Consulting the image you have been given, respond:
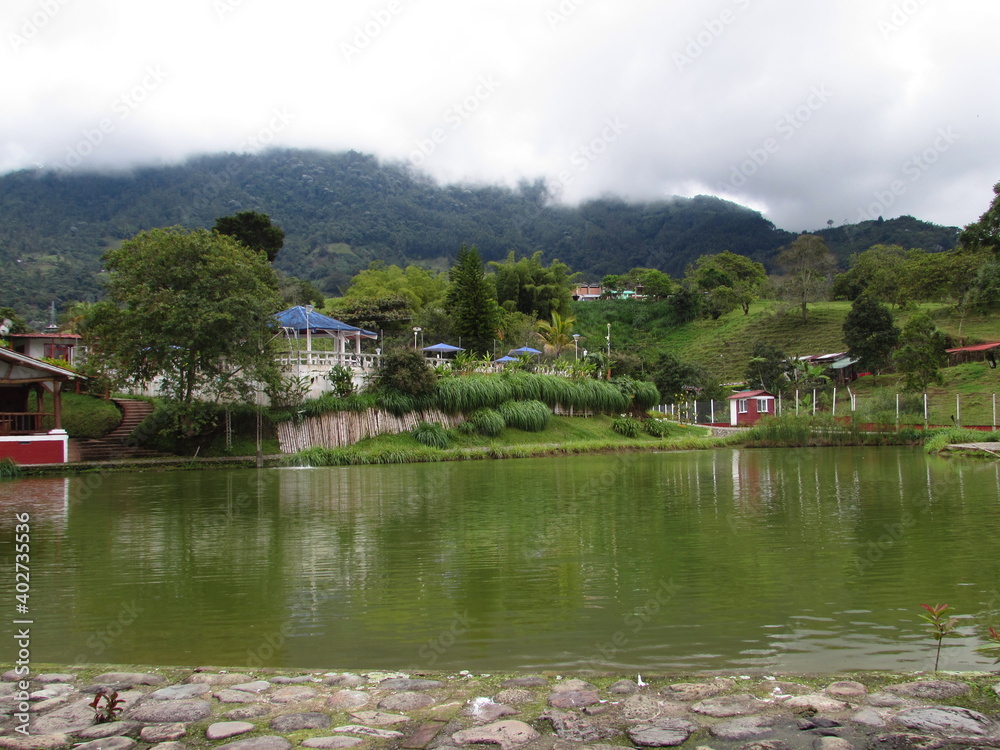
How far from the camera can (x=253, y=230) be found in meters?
47.4

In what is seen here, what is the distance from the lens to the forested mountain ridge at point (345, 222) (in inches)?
3632

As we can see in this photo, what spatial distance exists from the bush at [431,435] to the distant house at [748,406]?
73.0 ft

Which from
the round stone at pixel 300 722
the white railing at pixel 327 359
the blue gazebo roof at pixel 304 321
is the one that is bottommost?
the round stone at pixel 300 722

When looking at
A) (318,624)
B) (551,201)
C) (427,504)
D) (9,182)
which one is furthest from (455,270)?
(551,201)

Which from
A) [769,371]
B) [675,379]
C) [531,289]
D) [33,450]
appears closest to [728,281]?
[531,289]

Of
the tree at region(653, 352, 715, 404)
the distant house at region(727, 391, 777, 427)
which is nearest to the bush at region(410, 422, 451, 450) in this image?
the tree at region(653, 352, 715, 404)

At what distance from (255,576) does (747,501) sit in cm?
827

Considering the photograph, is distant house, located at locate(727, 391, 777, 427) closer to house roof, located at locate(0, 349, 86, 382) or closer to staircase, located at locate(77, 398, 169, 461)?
staircase, located at locate(77, 398, 169, 461)

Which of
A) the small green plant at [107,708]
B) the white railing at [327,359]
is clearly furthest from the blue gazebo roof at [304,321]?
the small green plant at [107,708]

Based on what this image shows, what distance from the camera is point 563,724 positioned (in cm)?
336

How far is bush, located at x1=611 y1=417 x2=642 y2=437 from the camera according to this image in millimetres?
33344

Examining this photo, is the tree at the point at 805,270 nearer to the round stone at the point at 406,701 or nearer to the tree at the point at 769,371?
the tree at the point at 769,371

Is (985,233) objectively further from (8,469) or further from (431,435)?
(8,469)

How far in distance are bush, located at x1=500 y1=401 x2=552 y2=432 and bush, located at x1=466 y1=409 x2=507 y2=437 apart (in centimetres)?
76
